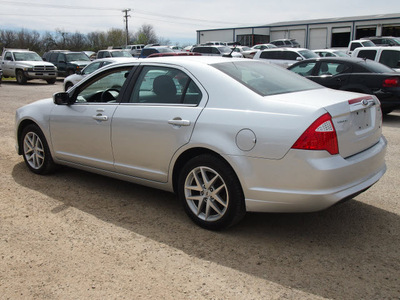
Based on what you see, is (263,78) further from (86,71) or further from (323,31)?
(323,31)

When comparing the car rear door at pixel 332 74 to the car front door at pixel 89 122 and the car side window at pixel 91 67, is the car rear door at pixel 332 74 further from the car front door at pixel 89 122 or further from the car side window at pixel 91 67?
the car side window at pixel 91 67

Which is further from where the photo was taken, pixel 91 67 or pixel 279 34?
pixel 279 34

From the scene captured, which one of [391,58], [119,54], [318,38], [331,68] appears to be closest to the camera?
[331,68]

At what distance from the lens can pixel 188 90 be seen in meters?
4.26

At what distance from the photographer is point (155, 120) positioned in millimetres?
4312

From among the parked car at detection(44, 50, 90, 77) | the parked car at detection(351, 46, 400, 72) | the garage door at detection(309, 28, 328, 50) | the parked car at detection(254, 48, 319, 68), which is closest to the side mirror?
the parked car at detection(351, 46, 400, 72)

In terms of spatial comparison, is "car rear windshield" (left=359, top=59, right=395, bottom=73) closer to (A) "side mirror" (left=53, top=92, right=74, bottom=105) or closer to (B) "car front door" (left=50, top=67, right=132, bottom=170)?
(B) "car front door" (left=50, top=67, right=132, bottom=170)

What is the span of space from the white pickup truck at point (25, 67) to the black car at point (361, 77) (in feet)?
57.5

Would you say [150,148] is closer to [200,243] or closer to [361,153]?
[200,243]

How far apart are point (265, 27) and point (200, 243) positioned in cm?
5663

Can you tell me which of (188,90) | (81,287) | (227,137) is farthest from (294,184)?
(81,287)

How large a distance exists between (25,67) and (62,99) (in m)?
21.4

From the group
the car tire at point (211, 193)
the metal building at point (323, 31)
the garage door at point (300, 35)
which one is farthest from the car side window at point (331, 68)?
the garage door at point (300, 35)

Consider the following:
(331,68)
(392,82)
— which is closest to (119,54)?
(331,68)
